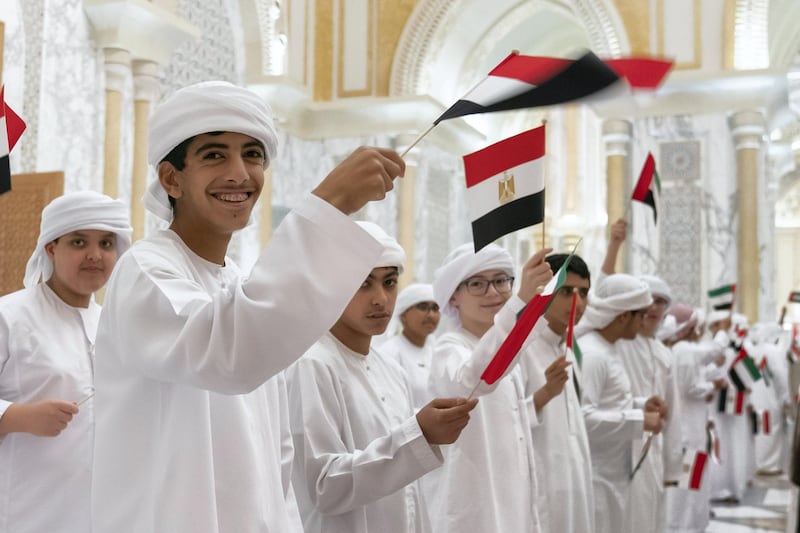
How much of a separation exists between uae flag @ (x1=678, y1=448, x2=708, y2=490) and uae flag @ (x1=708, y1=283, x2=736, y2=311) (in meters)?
4.23

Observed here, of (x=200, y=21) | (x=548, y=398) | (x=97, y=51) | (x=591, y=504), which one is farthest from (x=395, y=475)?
(x=200, y=21)

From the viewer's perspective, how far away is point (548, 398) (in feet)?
11.4

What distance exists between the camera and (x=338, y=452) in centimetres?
237

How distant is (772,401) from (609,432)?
7.38m

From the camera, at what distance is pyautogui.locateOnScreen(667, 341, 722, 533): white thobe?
6820 mm

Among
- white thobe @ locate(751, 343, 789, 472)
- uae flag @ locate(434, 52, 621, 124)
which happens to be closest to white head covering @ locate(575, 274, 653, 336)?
uae flag @ locate(434, 52, 621, 124)

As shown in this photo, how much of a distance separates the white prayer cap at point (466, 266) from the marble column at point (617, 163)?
709 cm

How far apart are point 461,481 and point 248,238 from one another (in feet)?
23.5

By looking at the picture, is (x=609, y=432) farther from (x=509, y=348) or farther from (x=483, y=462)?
(x=509, y=348)

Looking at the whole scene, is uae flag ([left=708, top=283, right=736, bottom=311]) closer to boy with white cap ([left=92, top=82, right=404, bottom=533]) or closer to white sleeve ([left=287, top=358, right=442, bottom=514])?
white sleeve ([left=287, top=358, right=442, bottom=514])

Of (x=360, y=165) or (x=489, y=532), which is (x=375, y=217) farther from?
(x=360, y=165)

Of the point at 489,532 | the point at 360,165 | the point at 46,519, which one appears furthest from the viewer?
the point at 489,532

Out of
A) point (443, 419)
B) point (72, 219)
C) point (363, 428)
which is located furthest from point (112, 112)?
point (443, 419)

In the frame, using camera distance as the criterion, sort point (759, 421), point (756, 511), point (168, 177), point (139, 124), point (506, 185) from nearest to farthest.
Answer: point (168, 177)
point (506, 185)
point (139, 124)
point (756, 511)
point (759, 421)
